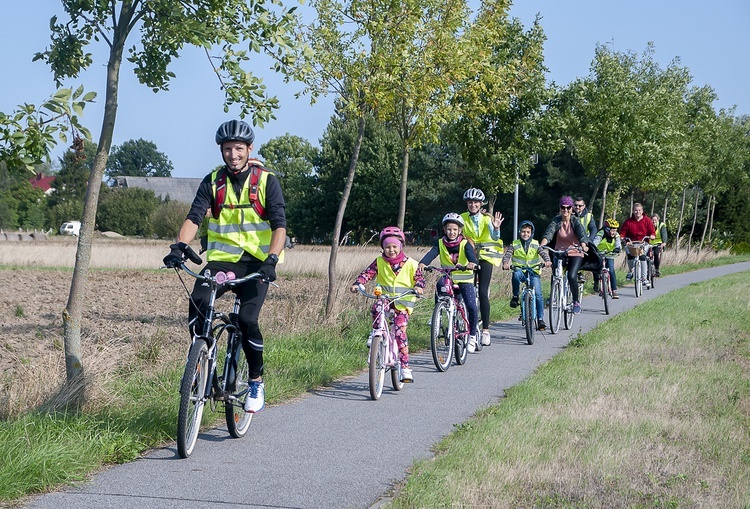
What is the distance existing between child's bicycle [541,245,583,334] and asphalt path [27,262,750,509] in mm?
4428

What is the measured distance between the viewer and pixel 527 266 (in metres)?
13.5

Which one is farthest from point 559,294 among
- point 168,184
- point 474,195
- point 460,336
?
point 168,184

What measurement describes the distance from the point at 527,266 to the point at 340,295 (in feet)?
10.0

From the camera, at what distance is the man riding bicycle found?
6492 mm

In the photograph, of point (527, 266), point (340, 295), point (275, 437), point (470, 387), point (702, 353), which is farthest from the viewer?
point (340, 295)

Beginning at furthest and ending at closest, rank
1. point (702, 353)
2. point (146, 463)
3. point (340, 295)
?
point (340, 295), point (702, 353), point (146, 463)

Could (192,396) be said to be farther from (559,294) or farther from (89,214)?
(559,294)

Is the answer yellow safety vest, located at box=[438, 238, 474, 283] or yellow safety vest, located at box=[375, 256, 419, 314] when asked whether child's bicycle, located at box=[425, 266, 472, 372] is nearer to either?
yellow safety vest, located at box=[438, 238, 474, 283]

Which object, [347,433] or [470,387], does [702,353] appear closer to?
[470,387]

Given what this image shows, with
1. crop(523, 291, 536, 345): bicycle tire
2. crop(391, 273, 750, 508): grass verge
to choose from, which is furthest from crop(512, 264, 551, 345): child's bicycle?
crop(391, 273, 750, 508): grass verge

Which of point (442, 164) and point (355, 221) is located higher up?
point (442, 164)

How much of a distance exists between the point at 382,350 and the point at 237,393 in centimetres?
231

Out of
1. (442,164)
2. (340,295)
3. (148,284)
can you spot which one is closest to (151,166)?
(442,164)

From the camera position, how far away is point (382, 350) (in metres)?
8.75
